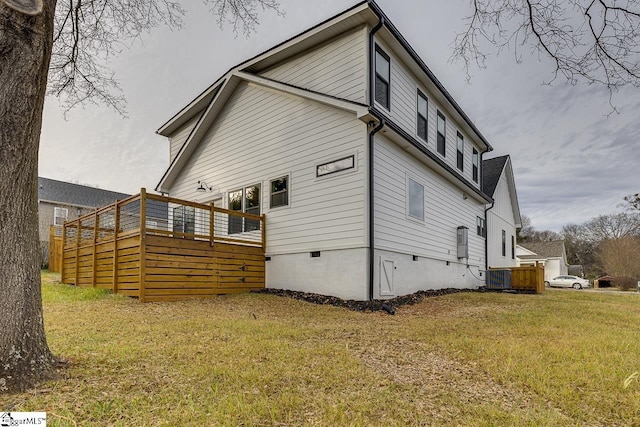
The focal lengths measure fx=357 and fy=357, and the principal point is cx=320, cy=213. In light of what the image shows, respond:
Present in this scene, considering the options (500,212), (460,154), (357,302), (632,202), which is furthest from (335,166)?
(632,202)

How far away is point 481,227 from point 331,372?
Answer: 47.1 ft

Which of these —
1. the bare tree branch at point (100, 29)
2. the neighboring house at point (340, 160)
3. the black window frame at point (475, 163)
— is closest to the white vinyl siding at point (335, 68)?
the neighboring house at point (340, 160)

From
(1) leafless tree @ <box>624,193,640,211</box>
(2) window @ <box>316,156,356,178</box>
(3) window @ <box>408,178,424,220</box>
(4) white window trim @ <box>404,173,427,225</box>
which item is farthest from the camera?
(1) leafless tree @ <box>624,193,640,211</box>

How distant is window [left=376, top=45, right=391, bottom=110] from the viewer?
894 centimetres

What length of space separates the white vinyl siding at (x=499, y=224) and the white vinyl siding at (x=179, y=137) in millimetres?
13608

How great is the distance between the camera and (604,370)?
3.52m

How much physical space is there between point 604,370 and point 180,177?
517 inches

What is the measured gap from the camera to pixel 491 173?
17.9 metres

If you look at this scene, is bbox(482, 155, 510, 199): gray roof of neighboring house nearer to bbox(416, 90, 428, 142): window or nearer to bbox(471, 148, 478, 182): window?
bbox(471, 148, 478, 182): window

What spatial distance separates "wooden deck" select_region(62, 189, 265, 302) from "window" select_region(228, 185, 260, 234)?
3cm

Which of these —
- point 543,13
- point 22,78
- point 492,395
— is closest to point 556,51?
point 543,13

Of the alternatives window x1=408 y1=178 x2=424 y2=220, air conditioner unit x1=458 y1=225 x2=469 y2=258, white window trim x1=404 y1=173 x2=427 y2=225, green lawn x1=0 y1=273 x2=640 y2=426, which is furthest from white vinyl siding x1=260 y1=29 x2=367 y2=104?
air conditioner unit x1=458 y1=225 x2=469 y2=258

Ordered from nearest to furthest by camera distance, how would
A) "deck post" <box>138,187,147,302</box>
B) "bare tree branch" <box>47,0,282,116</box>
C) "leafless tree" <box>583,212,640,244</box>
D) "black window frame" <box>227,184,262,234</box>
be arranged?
"bare tree branch" <box>47,0,282,116</box>
"deck post" <box>138,187,147,302</box>
"black window frame" <box>227,184,262,234</box>
"leafless tree" <box>583,212,640,244</box>

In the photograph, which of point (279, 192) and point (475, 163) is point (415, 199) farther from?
point (475, 163)
